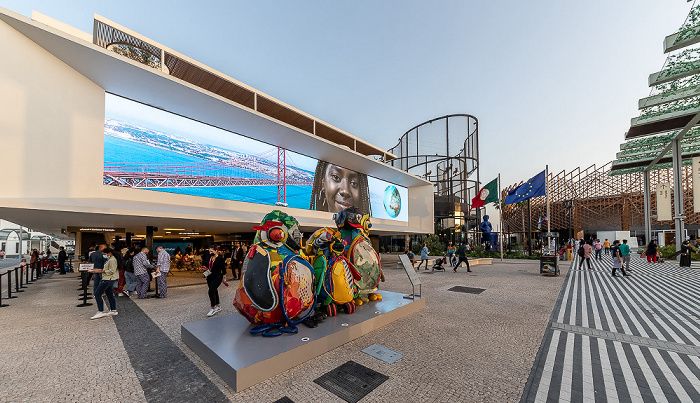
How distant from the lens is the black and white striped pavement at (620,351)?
10.3 ft

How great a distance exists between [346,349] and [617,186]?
59.2 m

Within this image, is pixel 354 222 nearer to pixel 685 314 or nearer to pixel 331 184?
pixel 685 314

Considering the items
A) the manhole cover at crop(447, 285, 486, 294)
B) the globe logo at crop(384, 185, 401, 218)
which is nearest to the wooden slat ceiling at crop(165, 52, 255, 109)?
the manhole cover at crop(447, 285, 486, 294)

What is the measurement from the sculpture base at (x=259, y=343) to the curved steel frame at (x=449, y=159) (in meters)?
26.8

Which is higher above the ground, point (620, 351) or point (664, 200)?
point (664, 200)

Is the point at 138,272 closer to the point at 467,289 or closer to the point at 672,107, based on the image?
the point at 467,289

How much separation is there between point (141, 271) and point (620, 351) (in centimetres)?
1202

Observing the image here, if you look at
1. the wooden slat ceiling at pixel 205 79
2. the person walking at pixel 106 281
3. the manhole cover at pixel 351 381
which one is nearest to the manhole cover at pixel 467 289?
the manhole cover at pixel 351 381

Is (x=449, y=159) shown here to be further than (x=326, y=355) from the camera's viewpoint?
Yes

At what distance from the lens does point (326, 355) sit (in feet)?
13.6

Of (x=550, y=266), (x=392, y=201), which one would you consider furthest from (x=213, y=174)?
(x=550, y=266)

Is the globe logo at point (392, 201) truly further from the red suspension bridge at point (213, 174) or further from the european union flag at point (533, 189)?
the european union flag at point (533, 189)

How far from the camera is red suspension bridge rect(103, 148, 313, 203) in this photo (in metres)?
10.1

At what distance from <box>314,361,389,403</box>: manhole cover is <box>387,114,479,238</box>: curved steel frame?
28.1 meters
